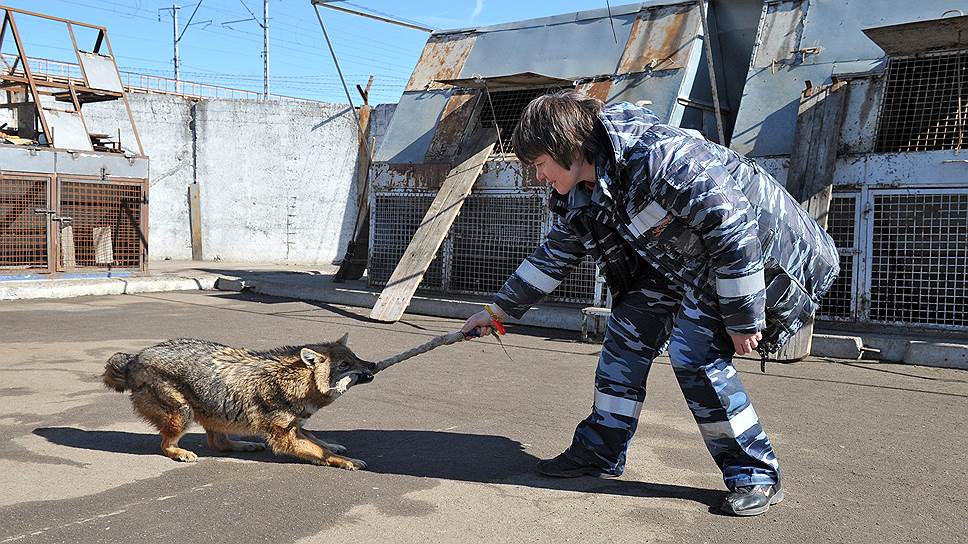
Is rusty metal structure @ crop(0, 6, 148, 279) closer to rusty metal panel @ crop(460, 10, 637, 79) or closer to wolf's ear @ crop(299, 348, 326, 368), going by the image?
rusty metal panel @ crop(460, 10, 637, 79)

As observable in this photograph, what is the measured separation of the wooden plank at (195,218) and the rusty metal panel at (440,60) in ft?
34.1

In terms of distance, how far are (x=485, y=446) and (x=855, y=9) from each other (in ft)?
26.1

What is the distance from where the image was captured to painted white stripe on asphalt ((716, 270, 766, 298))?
12.6 ft

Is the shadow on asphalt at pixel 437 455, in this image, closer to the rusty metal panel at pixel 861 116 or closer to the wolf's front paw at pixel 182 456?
the wolf's front paw at pixel 182 456

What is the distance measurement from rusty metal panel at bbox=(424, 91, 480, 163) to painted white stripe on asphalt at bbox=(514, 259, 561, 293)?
8096mm

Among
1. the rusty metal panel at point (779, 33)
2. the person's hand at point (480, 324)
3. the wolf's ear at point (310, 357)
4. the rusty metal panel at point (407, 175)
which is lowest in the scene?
the wolf's ear at point (310, 357)

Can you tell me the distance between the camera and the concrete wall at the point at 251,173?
22219mm

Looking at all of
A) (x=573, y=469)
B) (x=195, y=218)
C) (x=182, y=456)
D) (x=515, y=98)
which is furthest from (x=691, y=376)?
(x=195, y=218)

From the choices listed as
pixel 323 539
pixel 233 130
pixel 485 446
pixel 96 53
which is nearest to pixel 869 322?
pixel 485 446

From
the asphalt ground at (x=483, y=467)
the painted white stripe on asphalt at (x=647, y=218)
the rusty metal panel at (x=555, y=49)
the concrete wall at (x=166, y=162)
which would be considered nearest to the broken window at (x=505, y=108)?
the rusty metal panel at (x=555, y=49)

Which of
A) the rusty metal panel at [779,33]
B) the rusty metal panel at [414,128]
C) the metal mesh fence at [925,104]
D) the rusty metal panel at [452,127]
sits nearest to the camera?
the metal mesh fence at [925,104]

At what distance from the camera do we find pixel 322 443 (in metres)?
5.03

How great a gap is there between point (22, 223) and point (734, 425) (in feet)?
42.0

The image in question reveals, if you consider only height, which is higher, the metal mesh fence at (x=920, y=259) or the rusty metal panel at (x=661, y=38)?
the rusty metal panel at (x=661, y=38)
